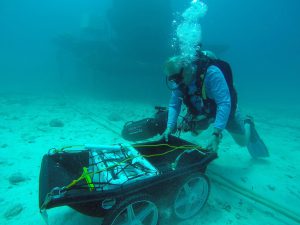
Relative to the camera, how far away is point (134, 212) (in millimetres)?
2637

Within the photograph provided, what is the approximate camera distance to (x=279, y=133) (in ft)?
27.1

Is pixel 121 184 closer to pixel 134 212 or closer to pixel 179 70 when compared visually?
pixel 134 212

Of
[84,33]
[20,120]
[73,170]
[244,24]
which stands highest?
[244,24]

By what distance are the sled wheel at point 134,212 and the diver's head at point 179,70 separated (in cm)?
202

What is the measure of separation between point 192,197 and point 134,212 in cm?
102

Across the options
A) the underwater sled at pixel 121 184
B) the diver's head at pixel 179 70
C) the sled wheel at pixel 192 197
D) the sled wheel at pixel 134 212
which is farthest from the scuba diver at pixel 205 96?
the sled wheel at pixel 134 212

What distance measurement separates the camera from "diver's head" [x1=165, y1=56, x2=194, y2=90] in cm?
369

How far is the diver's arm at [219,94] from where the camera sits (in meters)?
3.78

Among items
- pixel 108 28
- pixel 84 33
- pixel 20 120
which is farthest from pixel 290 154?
pixel 84 33

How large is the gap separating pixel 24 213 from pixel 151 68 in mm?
12993

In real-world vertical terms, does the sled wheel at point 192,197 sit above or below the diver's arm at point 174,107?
below

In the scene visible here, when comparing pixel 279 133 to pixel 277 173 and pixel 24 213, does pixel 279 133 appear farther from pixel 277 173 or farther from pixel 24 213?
pixel 24 213

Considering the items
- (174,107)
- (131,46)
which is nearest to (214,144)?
(174,107)

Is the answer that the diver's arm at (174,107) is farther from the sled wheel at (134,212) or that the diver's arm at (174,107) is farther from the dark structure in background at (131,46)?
A: the dark structure in background at (131,46)
